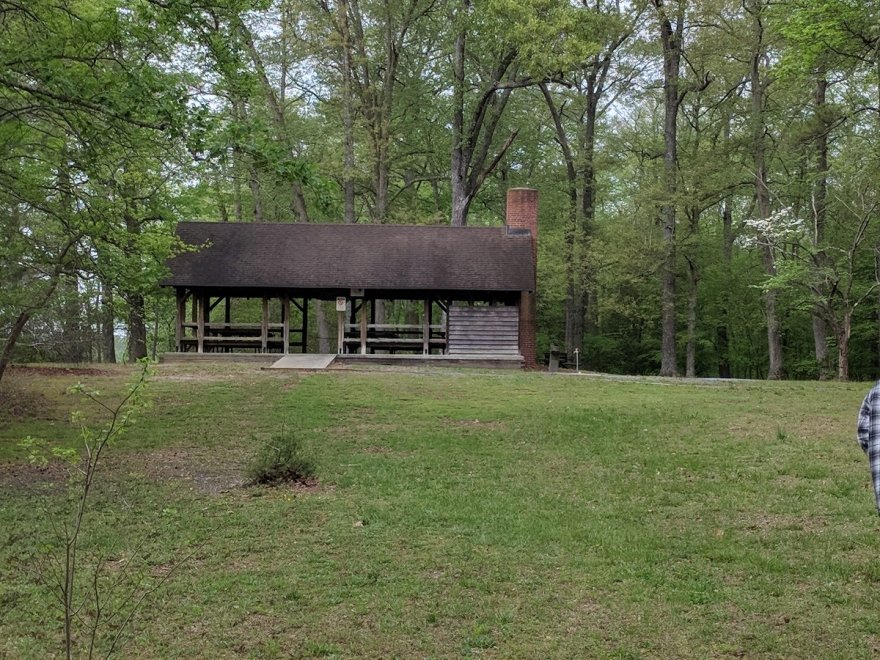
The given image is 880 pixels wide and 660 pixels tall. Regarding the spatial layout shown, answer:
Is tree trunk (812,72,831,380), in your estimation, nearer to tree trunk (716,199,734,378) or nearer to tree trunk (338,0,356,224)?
tree trunk (716,199,734,378)

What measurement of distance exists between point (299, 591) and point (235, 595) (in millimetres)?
402

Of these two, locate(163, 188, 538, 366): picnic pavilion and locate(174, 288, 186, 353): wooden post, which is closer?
locate(163, 188, 538, 366): picnic pavilion

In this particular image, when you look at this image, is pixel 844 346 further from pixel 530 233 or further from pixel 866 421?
pixel 866 421

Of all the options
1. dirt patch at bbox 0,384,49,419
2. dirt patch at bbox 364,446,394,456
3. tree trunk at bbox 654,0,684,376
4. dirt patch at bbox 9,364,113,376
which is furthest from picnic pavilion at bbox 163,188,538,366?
dirt patch at bbox 364,446,394,456

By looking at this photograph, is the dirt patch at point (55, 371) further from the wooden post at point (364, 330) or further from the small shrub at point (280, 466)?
the small shrub at point (280, 466)

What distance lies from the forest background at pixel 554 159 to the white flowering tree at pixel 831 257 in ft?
0.38

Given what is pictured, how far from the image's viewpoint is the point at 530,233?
83.1 feet

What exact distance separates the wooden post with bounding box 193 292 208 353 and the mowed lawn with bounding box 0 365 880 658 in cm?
1179

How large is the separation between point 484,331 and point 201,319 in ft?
29.7

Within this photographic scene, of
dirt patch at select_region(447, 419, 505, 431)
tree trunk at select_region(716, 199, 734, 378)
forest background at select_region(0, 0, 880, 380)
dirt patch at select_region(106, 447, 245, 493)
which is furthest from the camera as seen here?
tree trunk at select_region(716, 199, 734, 378)

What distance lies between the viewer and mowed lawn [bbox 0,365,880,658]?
13.7 feet

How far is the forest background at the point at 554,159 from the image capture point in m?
9.38

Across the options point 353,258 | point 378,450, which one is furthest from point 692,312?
point 378,450

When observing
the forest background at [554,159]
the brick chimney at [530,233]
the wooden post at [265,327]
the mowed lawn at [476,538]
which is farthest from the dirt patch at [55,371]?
the brick chimney at [530,233]
